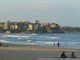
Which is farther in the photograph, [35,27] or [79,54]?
[35,27]

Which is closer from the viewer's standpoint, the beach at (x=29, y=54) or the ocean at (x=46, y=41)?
the beach at (x=29, y=54)

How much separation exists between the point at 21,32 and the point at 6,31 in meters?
8.36

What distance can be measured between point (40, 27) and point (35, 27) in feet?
20.2

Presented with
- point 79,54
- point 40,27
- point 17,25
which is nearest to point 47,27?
point 40,27

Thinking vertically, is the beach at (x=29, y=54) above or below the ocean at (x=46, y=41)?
above

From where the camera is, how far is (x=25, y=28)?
190 metres

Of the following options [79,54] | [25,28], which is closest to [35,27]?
[25,28]

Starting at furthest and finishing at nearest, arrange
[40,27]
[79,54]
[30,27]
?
[40,27], [30,27], [79,54]

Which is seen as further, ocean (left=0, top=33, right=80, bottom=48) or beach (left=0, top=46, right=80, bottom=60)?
ocean (left=0, top=33, right=80, bottom=48)

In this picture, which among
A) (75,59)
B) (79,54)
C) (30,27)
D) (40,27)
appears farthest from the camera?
(40,27)

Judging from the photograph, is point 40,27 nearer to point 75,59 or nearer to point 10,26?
point 10,26

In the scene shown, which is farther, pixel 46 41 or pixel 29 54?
pixel 46 41

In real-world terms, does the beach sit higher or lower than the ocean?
higher

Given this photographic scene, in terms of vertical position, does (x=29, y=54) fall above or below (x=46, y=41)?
above
